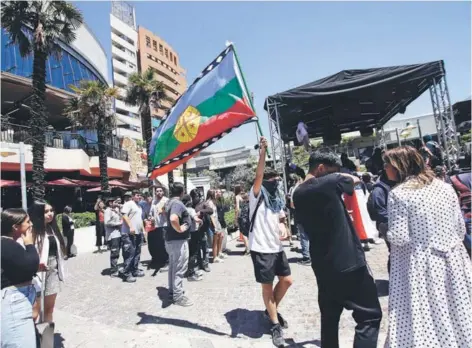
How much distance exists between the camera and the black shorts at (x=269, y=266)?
3.63 metres

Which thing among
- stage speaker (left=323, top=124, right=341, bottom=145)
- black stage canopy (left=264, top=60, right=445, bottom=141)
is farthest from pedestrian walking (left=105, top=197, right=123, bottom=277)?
stage speaker (left=323, top=124, right=341, bottom=145)

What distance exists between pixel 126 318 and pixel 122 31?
245 ft

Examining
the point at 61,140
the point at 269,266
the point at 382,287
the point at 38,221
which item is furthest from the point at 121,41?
the point at 269,266

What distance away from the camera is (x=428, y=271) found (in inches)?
89.7

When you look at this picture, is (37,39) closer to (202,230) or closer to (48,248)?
(202,230)

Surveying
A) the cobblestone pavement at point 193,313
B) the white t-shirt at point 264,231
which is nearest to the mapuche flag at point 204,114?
the white t-shirt at point 264,231

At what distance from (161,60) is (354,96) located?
7508cm

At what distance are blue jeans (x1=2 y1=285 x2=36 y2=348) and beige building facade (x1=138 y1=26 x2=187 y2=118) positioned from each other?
6737 centimetres

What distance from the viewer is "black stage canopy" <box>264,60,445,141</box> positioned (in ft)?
27.4

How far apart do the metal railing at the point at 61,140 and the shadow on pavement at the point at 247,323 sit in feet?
60.6

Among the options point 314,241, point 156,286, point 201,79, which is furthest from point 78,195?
point 314,241

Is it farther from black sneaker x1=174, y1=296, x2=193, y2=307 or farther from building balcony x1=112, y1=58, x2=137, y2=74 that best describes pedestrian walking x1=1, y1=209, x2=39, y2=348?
building balcony x1=112, y1=58, x2=137, y2=74

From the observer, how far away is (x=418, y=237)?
232 centimetres

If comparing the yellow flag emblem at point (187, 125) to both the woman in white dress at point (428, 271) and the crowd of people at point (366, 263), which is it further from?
the woman in white dress at point (428, 271)
